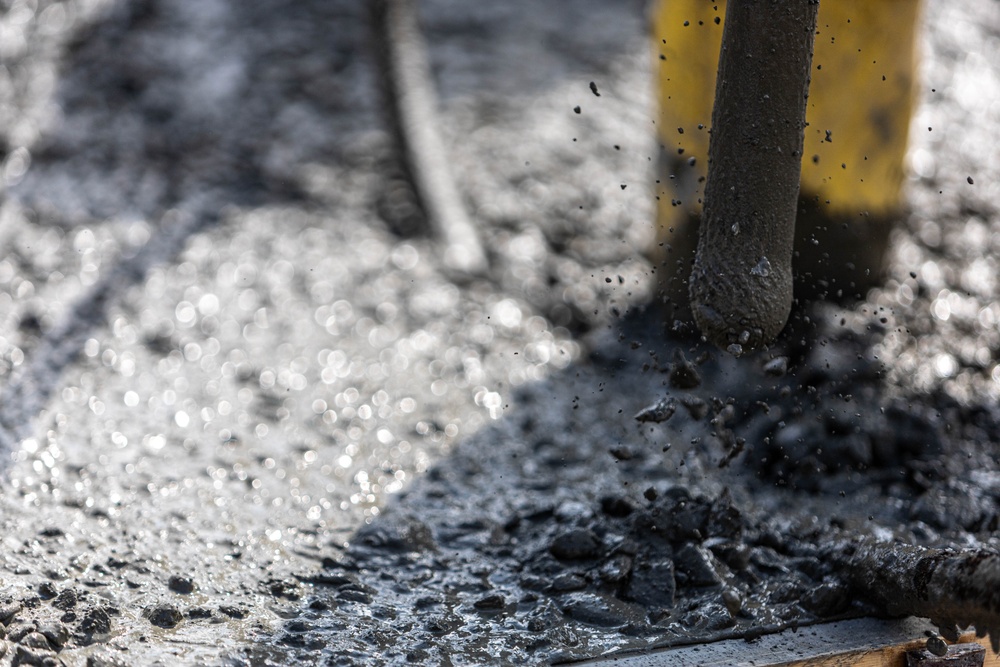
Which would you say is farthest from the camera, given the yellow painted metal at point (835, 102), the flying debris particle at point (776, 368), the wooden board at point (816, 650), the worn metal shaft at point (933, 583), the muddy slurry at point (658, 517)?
the yellow painted metal at point (835, 102)

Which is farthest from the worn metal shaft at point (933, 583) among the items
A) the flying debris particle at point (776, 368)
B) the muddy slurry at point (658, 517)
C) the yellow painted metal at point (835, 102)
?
the yellow painted metal at point (835, 102)

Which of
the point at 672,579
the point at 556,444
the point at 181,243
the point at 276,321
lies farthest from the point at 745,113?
the point at 181,243

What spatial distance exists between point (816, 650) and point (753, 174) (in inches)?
30.6

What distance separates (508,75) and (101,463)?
2679 mm

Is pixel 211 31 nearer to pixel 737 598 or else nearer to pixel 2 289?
pixel 2 289

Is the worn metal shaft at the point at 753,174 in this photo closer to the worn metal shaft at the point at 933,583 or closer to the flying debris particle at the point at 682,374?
the flying debris particle at the point at 682,374

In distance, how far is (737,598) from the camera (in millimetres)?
1731

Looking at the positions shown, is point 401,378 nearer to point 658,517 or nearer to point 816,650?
point 658,517

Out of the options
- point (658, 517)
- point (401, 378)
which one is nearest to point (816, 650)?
point (658, 517)

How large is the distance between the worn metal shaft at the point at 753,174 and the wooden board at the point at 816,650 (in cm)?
49

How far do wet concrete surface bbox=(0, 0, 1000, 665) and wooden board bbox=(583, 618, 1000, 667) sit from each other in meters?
0.04

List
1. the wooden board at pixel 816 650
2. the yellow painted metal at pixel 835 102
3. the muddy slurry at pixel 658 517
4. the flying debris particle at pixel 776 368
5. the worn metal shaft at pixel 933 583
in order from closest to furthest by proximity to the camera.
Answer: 1. the worn metal shaft at pixel 933 583
2. the wooden board at pixel 816 650
3. the muddy slurry at pixel 658 517
4. the flying debris particle at pixel 776 368
5. the yellow painted metal at pixel 835 102

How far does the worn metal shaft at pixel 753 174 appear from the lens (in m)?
1.53

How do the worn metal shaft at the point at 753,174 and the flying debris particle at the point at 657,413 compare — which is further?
the flying debris particle at the point at 657,413
